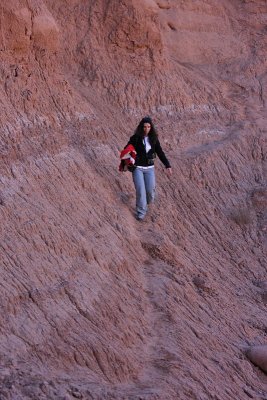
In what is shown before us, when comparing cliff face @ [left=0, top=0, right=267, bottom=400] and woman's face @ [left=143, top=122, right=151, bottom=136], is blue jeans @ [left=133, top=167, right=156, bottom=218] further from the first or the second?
woman's face @ [left=143, top=122, right=151, bottom=136]

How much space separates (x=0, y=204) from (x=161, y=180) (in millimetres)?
4146

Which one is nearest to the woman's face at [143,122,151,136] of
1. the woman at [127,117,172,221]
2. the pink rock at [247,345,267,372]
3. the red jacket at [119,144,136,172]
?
the woman at [127,117,172,221]

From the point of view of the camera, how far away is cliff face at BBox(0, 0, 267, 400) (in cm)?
677

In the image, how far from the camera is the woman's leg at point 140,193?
9.77 meters

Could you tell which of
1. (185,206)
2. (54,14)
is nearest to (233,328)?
(185,206)

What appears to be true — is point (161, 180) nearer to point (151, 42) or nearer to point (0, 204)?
point (151, 42)

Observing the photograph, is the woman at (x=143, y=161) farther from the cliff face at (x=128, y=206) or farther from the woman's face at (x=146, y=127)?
the cliff face at (x=128, y=206)

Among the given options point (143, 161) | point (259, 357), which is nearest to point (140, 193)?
point (143, 161)

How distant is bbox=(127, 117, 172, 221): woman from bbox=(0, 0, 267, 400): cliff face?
0.24 meters

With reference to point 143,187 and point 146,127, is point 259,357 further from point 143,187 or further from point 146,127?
point 146,127

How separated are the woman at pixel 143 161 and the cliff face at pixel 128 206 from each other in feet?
0.78

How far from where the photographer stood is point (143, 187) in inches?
388

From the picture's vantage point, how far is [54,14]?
1232 cm

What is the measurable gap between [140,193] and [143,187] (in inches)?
5.4
